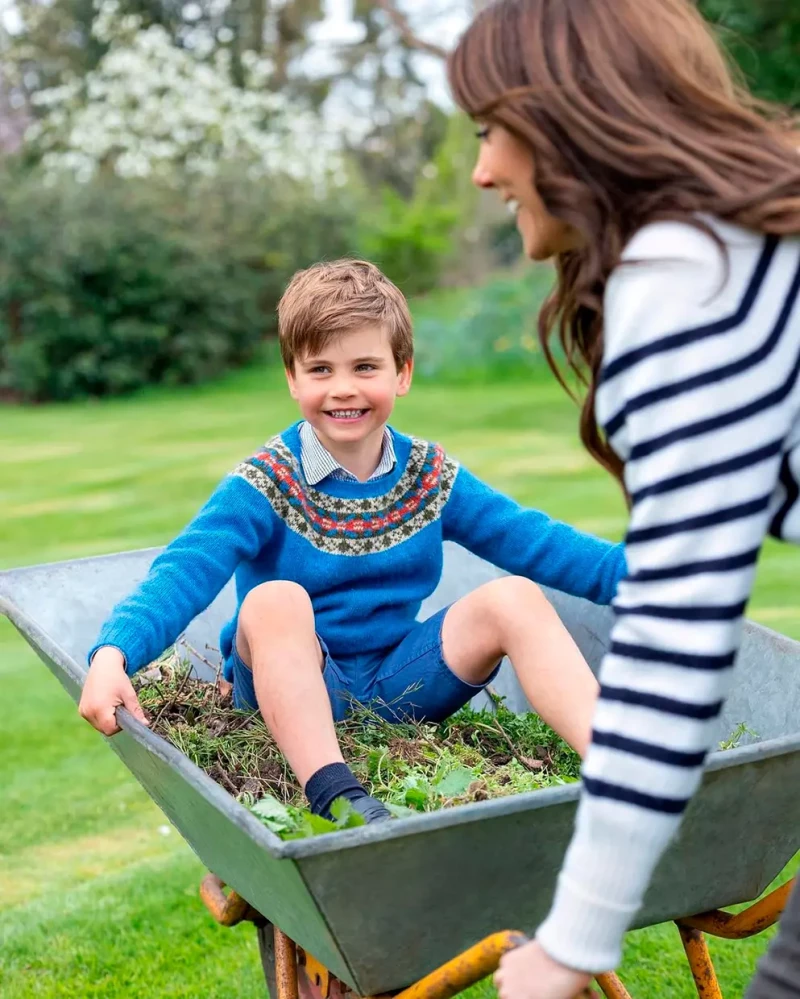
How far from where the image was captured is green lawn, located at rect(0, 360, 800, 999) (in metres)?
2.72

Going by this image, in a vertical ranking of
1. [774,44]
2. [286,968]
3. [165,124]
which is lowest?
[286,968]

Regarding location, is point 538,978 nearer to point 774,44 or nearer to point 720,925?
point 720,925

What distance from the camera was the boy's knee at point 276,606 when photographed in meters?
2.10

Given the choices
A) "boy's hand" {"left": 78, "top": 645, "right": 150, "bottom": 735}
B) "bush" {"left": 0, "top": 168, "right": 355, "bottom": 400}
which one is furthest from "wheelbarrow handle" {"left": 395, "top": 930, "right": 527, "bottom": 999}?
"bush" {"left": 0, "top": 168, "right": 355, "bottom": 400}

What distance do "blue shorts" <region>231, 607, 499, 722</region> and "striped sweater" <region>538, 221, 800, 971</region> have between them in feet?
3.49

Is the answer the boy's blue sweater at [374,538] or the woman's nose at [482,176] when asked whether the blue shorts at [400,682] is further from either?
the woman's nose at [482,176]

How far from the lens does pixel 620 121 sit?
4.15 feet

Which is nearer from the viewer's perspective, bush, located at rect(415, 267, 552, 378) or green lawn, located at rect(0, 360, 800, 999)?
green lawn, located at rect(0, 360, 800, 999)

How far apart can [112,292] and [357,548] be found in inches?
446

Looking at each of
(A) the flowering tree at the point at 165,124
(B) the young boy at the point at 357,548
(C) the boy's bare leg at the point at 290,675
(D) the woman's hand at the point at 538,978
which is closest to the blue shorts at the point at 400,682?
(B) the young boy at the point at 357,548

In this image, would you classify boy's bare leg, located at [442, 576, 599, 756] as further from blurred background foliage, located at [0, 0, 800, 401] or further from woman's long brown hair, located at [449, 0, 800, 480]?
blurred background foliage, located at [0, 0, 800, 401]

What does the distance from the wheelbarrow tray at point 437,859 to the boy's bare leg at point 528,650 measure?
26 centimetres

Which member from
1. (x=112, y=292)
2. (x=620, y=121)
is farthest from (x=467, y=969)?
(x=112, y=292)

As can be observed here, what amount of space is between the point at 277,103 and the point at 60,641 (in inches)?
Answer: 644
